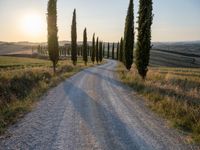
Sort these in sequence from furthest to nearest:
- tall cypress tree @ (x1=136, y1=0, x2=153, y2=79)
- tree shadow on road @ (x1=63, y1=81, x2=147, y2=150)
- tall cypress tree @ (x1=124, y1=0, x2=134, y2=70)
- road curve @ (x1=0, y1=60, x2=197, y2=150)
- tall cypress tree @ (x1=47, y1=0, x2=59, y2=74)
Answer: tall cypress tree @ (x1=124, y1=0, x2=134, y2=70)
tall cypress tree @ (x1=47, y1=0, x2=59, y2=74)
tall cypress tree @ (x1=136, y1=0, x2=153, y2=79)
tree shadow on road @ (x1=63, y1=81, x2=147, y2=150)
road curve @ (x1=0, y1=60, x2=197, y2=150)

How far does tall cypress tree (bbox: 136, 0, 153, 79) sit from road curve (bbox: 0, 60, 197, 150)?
39.6 feet

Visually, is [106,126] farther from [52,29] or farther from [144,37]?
[52,29]

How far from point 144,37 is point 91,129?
17.5m

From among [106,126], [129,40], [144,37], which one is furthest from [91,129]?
[129,40]

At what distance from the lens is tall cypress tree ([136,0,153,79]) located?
2514 cm

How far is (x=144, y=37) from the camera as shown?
25188 mm

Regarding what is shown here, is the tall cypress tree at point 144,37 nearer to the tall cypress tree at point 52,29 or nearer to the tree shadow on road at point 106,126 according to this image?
the tree shadow on road at point 106,126

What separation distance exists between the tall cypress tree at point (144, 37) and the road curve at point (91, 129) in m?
12.1

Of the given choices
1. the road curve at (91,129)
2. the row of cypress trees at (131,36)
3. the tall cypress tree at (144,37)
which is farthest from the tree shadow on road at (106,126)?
the row of cypress trees at (131,36)

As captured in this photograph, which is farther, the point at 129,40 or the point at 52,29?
the point at 129,40

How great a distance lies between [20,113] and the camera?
11.5 meters

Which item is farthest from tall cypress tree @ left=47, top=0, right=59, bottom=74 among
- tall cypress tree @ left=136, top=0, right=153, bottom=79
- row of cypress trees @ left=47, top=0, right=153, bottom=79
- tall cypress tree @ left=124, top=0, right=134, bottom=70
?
tall cypress tree @ left=136, top=0, right=153, bottom=79

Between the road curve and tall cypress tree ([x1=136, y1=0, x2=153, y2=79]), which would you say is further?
tall cypress tree ([x1=136, y1=0, x2=153, y2=79])

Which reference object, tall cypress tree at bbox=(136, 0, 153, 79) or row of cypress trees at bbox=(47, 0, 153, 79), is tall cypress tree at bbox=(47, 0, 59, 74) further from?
tall cypress tree at bbox=(136, 0, 153, 79)
